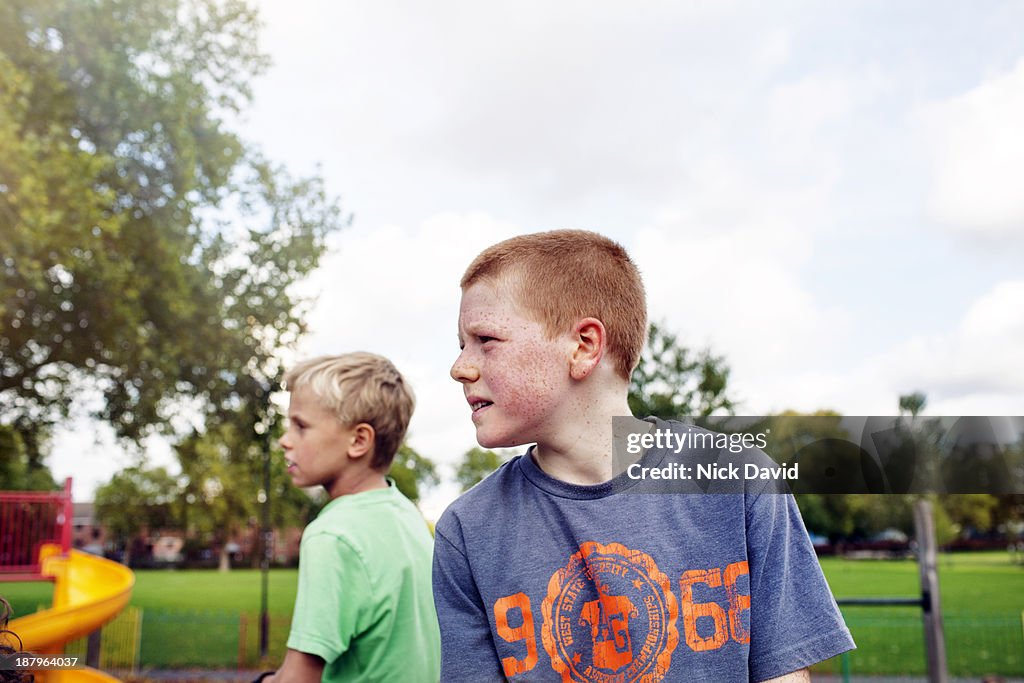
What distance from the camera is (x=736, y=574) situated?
132 centimetres

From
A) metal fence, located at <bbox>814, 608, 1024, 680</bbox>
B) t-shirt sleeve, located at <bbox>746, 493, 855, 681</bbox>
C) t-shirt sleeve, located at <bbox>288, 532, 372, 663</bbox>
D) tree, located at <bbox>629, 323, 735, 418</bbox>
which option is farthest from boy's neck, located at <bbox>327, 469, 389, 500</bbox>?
metal fence, located at <bbox>814, 608, 1024, 680</bbox>

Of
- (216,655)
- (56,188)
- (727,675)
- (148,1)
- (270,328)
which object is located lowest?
(216,655)

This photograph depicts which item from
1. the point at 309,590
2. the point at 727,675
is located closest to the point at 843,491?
the point at 727,675

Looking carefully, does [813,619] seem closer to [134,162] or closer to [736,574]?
[736,574]

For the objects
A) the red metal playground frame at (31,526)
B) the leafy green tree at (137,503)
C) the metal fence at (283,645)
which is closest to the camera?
the red metal playground frame at (31,526)

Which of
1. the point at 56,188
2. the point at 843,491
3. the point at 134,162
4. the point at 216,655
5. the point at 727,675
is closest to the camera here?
the point at 727,675

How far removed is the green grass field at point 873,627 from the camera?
15.8 metres

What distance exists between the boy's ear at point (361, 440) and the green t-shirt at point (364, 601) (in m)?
0.15

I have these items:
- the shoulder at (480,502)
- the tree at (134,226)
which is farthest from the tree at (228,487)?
the shoulder at (480,502)

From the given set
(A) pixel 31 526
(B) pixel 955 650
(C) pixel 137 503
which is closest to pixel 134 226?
(A) pixel 31 526

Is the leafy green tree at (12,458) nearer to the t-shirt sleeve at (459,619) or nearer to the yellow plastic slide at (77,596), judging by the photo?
the yellow plastic slide at (77,596)

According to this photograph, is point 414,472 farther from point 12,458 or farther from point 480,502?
point 480,502

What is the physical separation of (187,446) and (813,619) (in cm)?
1341

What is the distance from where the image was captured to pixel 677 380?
907 cm
